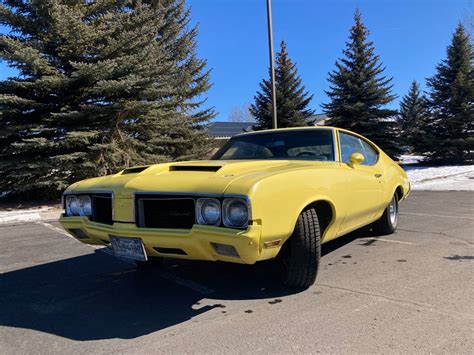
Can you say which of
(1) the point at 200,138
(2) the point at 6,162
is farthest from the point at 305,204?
(1) the point at 200,138

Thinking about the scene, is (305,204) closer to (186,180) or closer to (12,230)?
(186,180)

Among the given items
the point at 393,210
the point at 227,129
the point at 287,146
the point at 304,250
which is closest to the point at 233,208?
the point at 304,250

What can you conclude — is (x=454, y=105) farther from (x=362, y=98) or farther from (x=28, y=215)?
(x=28, y=215)

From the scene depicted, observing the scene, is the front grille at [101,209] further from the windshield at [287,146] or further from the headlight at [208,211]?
the windshield at [287,146]

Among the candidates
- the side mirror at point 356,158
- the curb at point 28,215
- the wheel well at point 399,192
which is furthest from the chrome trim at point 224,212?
the curb at point 28,215

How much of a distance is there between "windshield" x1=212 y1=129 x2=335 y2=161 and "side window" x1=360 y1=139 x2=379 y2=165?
848 millimetres

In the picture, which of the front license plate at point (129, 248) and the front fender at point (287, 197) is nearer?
the front fender at point (287, 197)

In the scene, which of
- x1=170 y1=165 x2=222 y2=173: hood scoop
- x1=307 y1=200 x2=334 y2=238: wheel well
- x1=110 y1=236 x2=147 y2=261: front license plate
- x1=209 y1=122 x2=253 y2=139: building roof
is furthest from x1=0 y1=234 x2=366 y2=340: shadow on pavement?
x1=209 y1=122 x2=253 y2=139: building roof

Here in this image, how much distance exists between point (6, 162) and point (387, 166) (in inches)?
422

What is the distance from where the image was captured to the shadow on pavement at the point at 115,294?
10.6ft

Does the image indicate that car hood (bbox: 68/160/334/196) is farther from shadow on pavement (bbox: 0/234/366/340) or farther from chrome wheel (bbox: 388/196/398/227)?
chrome wheel (bbox: 388/196/398/227)

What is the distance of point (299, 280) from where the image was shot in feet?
11.9

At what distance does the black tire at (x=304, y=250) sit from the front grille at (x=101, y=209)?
5.53ft

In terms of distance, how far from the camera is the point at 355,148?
16.9 ft
